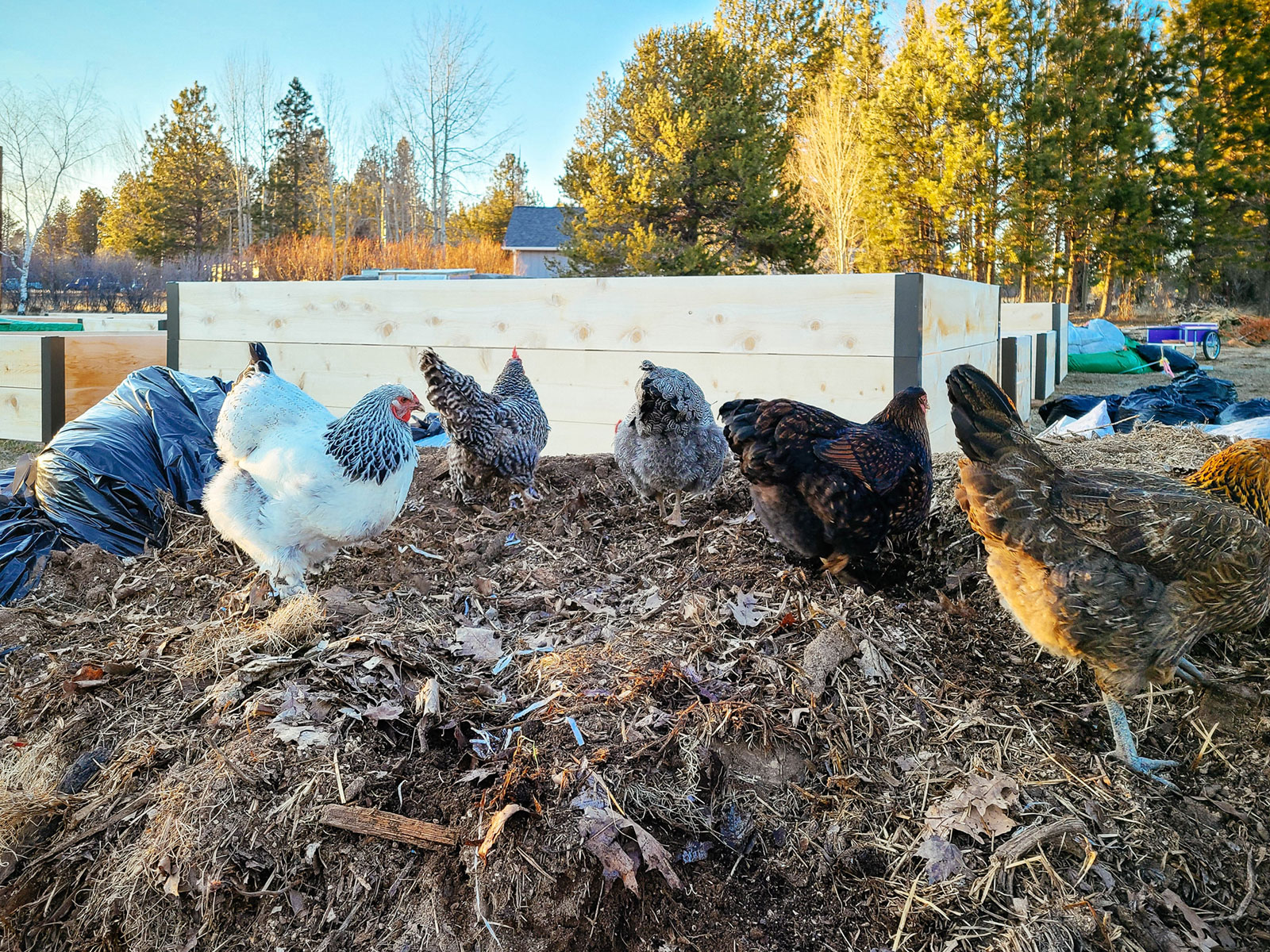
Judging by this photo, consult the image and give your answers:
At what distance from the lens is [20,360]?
6.03 m

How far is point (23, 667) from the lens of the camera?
2680mm

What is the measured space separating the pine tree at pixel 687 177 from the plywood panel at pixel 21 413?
1191cm

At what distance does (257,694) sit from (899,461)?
2106mm

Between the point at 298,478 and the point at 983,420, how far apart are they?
2296 mm

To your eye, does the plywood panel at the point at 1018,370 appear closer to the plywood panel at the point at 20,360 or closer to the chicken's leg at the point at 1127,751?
the chicken's leg at the point at 1127,751

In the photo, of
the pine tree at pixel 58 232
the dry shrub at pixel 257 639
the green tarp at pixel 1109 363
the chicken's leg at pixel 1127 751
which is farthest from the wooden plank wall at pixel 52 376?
the pine tree at pixel 58 232

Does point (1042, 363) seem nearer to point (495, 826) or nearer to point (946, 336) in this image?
point (946, 336)

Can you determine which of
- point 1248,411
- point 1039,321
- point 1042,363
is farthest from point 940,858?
point 1039,321

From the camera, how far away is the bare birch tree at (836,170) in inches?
869

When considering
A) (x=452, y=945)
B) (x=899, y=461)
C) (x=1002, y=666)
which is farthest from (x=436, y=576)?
(x=1002, y=666)

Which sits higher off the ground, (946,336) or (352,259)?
(352,259)

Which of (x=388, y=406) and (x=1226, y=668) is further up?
(x=388, y=406)

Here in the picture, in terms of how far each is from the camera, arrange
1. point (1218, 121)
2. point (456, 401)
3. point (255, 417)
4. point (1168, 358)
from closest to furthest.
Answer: point (255, 417) < point (456, 401) < point (1168, 358) < point (1218, 121)

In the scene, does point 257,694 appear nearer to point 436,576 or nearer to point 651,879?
point 436,576
